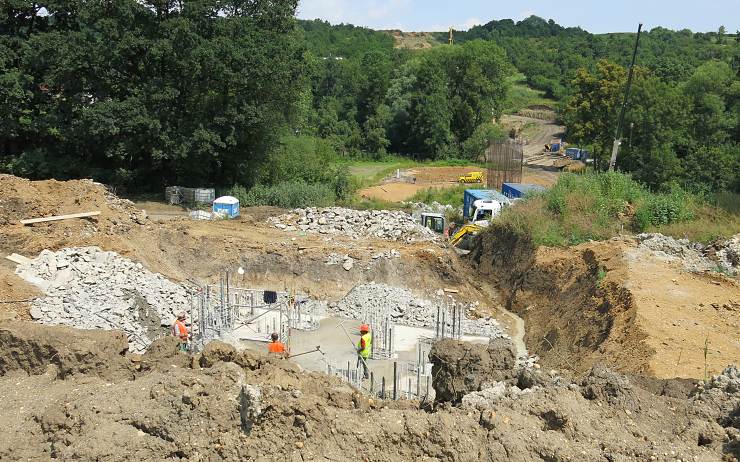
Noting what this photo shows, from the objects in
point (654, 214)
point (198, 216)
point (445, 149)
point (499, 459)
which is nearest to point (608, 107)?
point (445, 149)

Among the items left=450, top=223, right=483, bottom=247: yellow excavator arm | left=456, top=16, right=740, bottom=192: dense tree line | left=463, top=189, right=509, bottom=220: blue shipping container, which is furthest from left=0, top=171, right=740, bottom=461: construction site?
left=456, top=16, right=740, bottom=192: dense tree line

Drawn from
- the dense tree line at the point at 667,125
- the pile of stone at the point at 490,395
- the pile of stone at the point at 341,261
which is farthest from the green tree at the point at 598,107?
A: the pile of stone at the point at 490,395

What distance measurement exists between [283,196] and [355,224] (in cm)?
679

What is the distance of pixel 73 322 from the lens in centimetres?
1630

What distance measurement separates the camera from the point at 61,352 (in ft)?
37.3

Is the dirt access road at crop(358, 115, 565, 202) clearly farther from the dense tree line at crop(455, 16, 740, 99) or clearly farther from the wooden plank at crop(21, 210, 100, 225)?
the dense tree line at crop(455, 16, 740, 99)

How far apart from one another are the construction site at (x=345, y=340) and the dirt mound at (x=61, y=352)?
0.04 meters

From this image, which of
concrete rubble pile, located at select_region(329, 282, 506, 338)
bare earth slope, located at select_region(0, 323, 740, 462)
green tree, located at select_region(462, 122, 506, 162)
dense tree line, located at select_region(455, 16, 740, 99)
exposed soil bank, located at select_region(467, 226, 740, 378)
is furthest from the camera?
dense tree line, located at select_region(455, 16, 740, 99)

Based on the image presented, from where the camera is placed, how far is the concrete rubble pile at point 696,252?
1836 centimetres

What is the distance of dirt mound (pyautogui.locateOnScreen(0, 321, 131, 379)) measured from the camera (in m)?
11.3

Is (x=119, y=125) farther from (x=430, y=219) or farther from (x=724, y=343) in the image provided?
(x=724, y=343)

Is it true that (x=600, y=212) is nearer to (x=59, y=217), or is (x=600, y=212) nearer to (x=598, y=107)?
(x=59, y=217)

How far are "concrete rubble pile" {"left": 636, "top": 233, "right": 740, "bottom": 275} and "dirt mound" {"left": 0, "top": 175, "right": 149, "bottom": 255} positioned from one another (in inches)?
654

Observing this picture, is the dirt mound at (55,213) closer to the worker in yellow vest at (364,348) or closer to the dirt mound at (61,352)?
the dirt mound at (61,352)
